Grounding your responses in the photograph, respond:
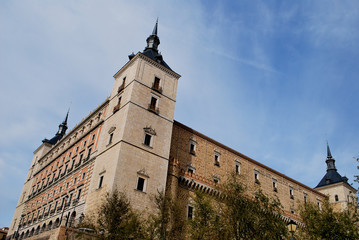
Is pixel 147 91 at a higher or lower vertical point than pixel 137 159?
higher

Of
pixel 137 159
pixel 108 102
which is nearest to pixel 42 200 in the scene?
pixel 108 102

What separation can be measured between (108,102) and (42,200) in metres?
17.3

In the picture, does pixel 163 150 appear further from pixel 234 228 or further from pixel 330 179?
pixel 330 179

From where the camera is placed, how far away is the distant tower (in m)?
53.4

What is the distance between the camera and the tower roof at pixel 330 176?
57.1m

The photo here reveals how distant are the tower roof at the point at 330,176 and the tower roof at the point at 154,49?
36.9m

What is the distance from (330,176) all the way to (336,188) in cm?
411

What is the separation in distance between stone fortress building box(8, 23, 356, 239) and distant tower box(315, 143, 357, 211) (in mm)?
9265

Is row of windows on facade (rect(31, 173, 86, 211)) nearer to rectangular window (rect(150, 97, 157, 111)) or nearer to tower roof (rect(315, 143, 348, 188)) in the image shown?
rectangular window (rect(150, 97, 157, 111))

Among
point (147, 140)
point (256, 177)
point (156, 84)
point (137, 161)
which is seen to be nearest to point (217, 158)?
point (256, 177)

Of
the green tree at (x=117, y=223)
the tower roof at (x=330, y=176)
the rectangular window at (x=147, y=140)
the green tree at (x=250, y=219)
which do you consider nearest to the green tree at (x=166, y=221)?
the green tree at (x=117, y=223)

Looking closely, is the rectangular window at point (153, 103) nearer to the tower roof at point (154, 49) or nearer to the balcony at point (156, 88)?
the balcony at point (156, 88)

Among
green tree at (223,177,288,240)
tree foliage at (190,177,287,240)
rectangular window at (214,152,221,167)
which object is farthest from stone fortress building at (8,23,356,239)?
green tree at (223,177,288,240)

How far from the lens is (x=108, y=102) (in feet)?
125
